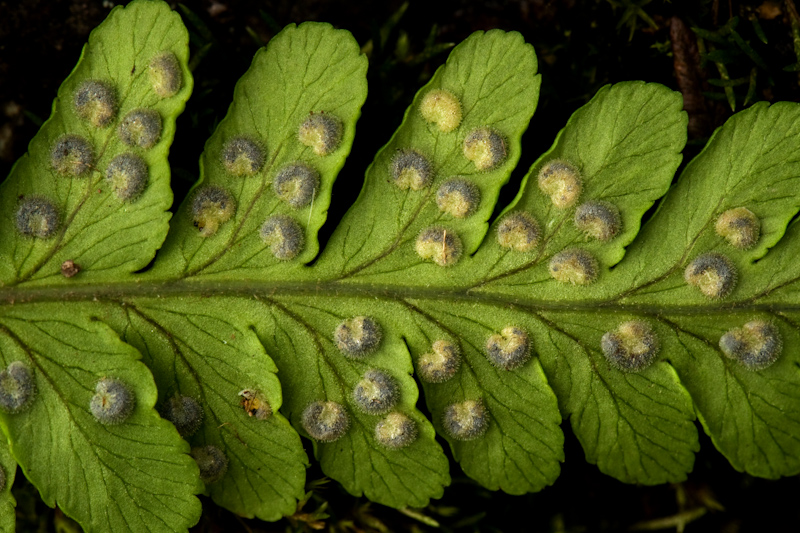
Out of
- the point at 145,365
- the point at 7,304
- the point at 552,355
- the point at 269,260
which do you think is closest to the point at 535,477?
the point at 552,355

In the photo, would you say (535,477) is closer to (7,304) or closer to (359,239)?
(359,239)

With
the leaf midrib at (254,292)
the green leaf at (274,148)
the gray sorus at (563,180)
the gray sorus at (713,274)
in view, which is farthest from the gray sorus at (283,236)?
the gray sorus at (713,274)

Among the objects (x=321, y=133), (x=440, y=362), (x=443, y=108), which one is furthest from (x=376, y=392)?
(x=443, y=108)

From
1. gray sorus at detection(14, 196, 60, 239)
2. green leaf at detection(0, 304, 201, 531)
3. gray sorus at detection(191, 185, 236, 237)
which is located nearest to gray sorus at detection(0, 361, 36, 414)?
green leaf at detection(0, 304, 201, 531)

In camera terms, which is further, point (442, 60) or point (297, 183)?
point (442, 60)

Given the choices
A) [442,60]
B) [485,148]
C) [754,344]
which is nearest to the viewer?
[754,344]

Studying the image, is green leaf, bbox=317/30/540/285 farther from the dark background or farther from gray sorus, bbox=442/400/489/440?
gray sorus, bbox=442/400/489/440

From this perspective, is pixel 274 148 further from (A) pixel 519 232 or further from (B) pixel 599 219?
(B) pixel 599 219

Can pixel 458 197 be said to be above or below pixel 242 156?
below
